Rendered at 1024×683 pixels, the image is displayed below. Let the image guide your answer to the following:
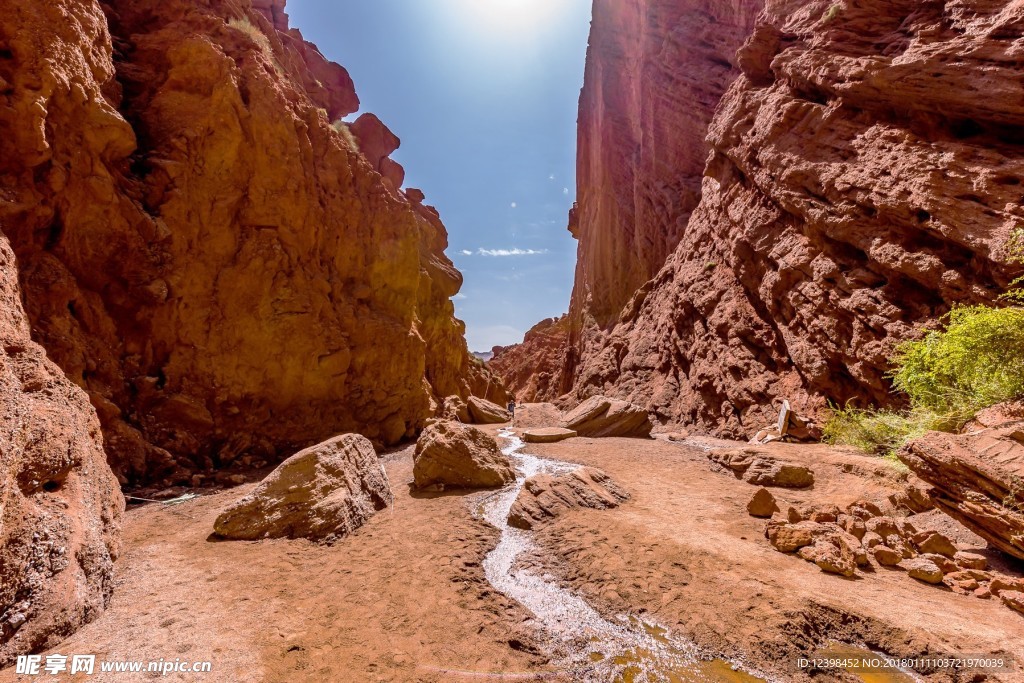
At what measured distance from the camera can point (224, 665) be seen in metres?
3.43

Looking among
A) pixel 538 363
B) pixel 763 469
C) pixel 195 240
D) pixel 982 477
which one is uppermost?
pixel 195 240

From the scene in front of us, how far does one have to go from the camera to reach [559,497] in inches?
294

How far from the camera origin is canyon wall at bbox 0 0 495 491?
7.89m

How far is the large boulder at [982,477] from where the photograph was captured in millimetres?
4500

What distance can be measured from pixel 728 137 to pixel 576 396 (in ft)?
55.1

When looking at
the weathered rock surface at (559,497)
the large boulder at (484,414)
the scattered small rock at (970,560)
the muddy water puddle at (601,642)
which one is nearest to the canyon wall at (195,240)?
the large boulder at (484,414)

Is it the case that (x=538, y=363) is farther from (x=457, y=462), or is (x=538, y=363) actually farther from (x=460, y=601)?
(x=460, y=601)

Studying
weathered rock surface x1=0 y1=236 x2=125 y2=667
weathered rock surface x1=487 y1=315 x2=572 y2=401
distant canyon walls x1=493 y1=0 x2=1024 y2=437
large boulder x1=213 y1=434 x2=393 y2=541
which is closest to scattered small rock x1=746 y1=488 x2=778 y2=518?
large boulder x1=213 y1=434 x2=393 y2=541

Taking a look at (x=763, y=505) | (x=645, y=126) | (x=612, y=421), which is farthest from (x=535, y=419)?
(x=645, y=126)

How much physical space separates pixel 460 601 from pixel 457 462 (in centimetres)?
447

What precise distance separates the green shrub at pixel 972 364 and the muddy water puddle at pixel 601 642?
279 inches

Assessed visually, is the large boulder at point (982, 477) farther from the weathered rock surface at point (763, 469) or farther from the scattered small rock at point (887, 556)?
the weathered rock surface at point (763, 469)

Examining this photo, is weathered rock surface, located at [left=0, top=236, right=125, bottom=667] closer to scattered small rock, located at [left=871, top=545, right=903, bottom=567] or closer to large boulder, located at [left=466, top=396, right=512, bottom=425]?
scattered small rock, located at [left=871, top=545, right=903, bottom=567]

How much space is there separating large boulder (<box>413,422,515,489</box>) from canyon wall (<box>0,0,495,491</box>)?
15.9ft
